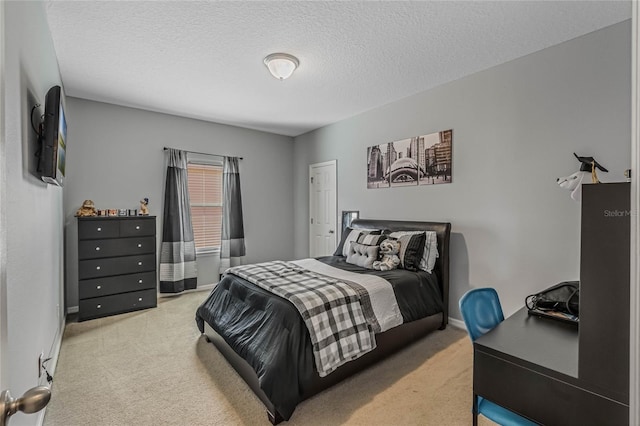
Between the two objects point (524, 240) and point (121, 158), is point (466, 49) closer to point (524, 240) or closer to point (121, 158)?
point (524, 240)

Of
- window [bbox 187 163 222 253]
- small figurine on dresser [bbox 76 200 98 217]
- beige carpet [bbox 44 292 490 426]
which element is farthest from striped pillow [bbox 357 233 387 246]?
small figurine on dresser [bbox 76 200 98 217]

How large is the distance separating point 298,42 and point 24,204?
2.19 m

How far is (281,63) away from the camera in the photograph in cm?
275

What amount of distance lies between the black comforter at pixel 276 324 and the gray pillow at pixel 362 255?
0.13 meters

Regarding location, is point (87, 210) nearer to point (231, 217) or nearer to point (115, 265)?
point (115, 265)

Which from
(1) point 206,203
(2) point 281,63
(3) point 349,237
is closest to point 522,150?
(3) point 349,237

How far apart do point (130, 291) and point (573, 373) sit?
4.26 m

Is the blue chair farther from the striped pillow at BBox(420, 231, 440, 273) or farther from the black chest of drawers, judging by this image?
the black chest of drawers

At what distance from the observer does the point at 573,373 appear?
109 centimetres

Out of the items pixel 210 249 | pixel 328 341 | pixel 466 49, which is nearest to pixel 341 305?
pixel 328 341

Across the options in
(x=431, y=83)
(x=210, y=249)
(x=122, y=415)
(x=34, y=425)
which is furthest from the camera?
(x=210, y=249)

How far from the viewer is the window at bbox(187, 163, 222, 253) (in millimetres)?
4764

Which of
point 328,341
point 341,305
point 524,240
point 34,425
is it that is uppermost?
point 524,240

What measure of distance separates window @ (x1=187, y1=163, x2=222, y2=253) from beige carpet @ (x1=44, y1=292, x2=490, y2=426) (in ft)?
6.50
